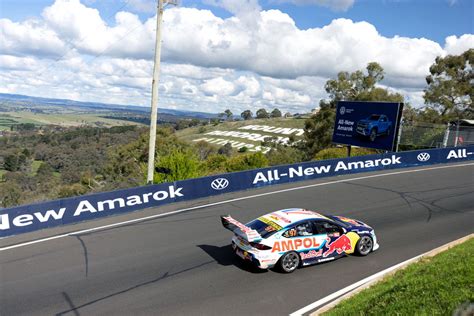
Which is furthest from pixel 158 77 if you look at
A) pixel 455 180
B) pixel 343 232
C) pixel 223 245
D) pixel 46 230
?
pixel 455 180

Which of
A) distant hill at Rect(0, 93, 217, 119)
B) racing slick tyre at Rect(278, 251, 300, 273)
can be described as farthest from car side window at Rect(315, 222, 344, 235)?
distant hill at Rect(0, 93, 217, 119)

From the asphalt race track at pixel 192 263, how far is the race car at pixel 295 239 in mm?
326

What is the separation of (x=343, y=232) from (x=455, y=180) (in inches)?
566

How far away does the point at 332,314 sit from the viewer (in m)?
7.62

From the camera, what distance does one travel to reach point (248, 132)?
A: 13225 cm

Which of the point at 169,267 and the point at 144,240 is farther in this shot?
the point at 144,240

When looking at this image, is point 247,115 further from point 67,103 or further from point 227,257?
point 227,257

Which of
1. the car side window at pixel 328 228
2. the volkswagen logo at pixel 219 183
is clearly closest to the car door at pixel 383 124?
the volkswagen logo at pixel 219 183

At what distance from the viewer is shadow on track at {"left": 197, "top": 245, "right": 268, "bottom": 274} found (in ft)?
36.5

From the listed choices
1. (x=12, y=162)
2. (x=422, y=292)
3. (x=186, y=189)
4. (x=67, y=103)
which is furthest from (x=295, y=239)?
(x=67, y=103)

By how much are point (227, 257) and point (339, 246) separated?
312 cm

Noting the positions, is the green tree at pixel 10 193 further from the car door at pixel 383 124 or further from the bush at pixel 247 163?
the car door at pixel 383 124

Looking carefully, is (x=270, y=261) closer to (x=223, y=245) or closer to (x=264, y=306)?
(x=264, y=306)

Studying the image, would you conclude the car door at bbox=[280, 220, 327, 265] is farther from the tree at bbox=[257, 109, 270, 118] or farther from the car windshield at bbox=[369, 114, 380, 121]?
the tree at bbox=[257, 109, 270, 118]
